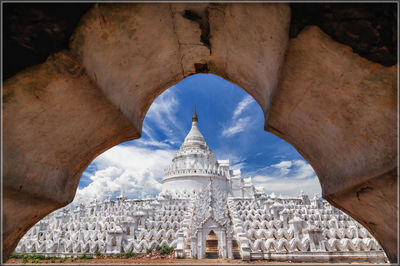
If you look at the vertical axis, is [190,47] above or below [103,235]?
above

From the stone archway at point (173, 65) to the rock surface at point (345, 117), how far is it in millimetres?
11

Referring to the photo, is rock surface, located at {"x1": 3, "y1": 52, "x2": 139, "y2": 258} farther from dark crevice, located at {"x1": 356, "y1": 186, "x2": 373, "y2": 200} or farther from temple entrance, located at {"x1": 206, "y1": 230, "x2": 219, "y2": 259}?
temple entrance, located at {"x1": 206, "y1": 230, "x2": 219, "y2": 259}

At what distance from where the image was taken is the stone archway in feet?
7.25

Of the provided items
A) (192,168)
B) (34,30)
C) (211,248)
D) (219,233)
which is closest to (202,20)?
(34,30)

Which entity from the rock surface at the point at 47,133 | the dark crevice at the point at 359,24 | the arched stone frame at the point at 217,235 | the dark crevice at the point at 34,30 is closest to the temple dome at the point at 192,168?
the arched stone frame at the point at 217,235

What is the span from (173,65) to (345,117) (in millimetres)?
2489

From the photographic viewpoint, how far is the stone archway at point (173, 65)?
2.21 meters

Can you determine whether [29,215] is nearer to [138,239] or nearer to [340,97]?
[340,97]

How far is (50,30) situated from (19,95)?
0.68m

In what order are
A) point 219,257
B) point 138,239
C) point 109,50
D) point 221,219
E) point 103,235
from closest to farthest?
point 109,50 < point 219,257 < point 221,219 < point 138,239 < point 103,235

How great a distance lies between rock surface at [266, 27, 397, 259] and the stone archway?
0.01 m

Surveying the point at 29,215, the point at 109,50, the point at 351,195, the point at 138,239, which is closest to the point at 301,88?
the point at 351,195

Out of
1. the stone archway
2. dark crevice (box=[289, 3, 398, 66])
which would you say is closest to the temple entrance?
the stone archway

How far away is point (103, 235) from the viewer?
17141mm
